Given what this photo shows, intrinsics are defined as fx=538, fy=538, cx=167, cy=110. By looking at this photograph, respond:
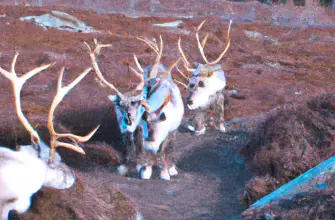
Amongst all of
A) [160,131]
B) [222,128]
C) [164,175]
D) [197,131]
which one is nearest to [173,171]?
[164,175]

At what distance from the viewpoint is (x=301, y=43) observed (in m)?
30.4

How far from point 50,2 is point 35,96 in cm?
2358

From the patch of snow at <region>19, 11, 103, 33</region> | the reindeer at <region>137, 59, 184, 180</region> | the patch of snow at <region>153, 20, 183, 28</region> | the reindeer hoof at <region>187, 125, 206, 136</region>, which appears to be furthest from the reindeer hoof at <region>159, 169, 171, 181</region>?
the patch of snow at <region>153, 20, 183, 28</region>

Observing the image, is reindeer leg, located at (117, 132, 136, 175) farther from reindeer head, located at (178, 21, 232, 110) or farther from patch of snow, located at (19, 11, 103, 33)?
patch of snow, located at (19, 11, 103, 33)

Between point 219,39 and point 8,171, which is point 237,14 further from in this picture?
point 8,171

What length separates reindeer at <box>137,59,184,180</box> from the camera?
870 cm

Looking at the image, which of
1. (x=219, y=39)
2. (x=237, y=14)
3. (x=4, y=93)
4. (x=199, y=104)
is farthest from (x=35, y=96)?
(x=237, y=14)

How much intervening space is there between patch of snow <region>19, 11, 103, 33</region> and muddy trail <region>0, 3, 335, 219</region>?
601 millimetres

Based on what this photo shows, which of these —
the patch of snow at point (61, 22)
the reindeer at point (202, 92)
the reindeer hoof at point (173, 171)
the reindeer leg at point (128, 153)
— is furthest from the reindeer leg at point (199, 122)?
the patch of snow at point (61, 22)

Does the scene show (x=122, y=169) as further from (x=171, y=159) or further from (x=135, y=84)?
(x=135, y=84)

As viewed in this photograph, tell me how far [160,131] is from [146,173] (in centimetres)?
72

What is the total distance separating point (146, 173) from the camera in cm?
862

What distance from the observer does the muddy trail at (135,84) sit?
7.16 metres

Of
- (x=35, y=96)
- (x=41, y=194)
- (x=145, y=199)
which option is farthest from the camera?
(x=35, y=96)
